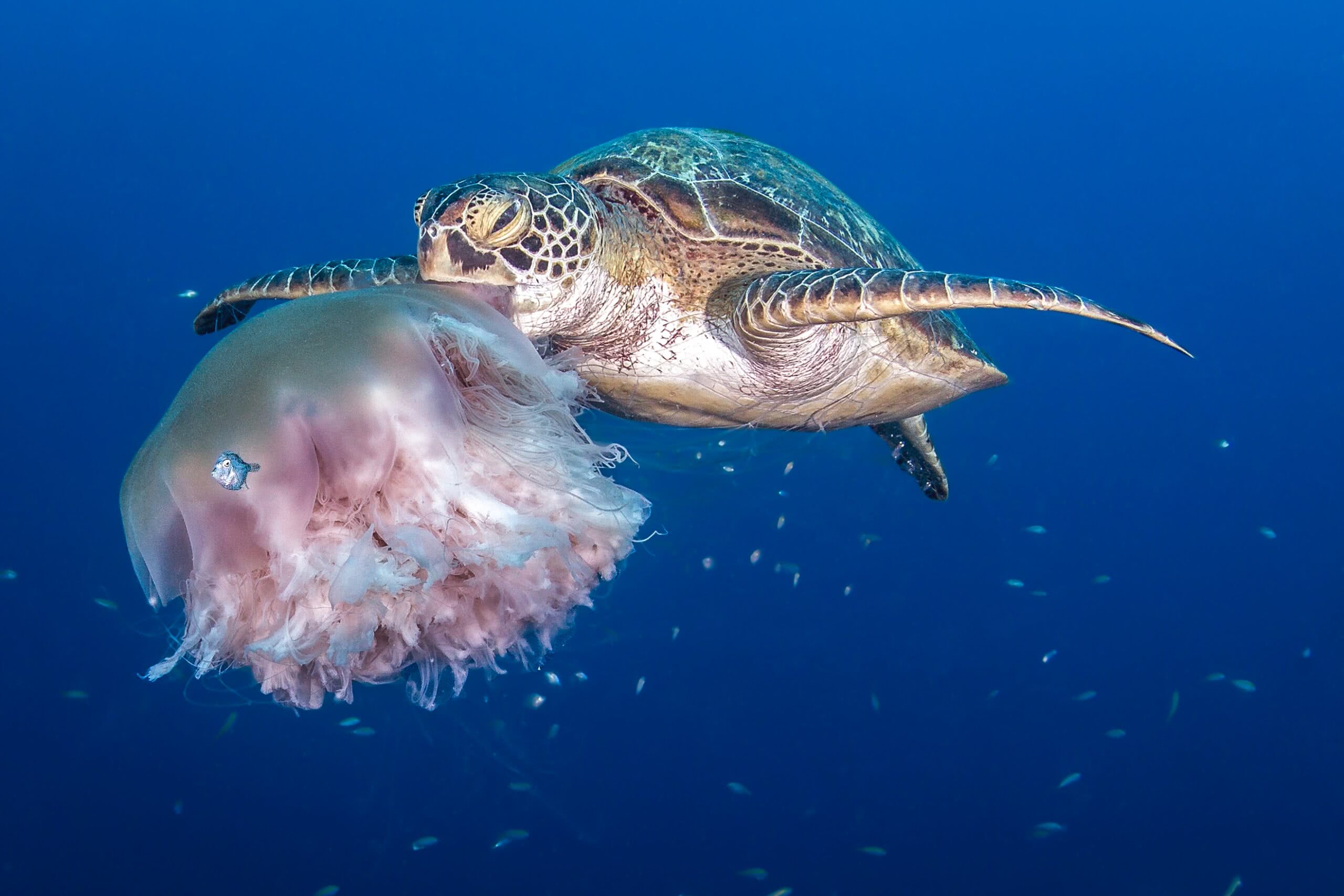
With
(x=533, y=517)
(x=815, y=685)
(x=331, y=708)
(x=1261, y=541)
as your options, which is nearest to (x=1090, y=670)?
(x=815, y=685)

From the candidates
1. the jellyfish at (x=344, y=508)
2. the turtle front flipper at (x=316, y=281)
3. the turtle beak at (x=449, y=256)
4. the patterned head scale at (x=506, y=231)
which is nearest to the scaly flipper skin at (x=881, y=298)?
the patterned head scale at (x=506, y=231)

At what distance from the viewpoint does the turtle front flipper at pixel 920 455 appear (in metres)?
5.84

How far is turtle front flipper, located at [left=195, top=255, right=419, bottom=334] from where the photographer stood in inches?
137

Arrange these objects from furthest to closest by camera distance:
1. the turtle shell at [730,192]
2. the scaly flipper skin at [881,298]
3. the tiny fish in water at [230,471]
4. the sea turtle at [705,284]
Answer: the turtle shell at [730,192], the sea turtle at [705,284], the scaly flipper skin at [881,298], the tiny fish in water at [230,471]

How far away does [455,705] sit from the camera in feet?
22.1

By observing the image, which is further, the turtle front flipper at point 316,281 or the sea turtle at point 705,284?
the turtle front flipper at point 316,281

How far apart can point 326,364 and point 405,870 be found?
1184 centimetres

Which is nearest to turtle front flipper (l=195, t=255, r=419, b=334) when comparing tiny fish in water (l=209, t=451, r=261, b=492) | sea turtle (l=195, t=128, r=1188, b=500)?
sea turtle (l=195, t=128, r=1188, b=500)

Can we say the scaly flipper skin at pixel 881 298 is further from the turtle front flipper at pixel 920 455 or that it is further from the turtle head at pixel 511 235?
the turtle front flipper at pixel 920 455

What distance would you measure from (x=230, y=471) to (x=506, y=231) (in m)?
1.71

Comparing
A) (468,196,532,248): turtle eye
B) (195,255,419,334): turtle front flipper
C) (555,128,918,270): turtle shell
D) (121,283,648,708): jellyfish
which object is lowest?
(121,283,648,708): jellyfish

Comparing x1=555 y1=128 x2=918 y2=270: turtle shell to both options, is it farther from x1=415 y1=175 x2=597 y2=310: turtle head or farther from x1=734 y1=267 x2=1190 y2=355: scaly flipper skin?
x1=415 y1=175 x2=597 y2=310: turtle head

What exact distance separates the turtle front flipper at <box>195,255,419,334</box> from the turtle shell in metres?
1.15

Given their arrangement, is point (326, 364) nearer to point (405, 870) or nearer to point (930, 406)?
point (930, 406)
